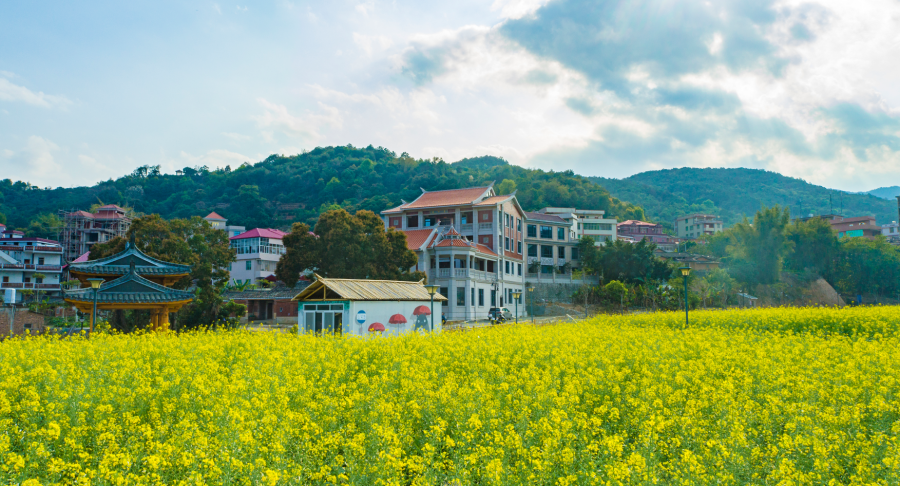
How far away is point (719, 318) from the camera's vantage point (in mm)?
25578

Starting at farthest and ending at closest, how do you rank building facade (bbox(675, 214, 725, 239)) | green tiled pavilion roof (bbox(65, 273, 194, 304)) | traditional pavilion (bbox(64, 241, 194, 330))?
building facade (bbox(675, 214, 725, 239)), traditional pavilion (bbox(64, 241, 194, 330)), green tiled pavilion roof (bbox(65, 273, 194, 304))

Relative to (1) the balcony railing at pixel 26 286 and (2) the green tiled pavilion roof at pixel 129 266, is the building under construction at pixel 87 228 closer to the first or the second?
(1) the balcony railing at pixel 26 286

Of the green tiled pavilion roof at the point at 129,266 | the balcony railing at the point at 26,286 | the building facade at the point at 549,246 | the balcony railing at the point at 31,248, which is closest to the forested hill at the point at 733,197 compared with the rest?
the building facade at the point at 549,246

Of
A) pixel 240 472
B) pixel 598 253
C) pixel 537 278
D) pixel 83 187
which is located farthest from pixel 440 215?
pixel 83 187

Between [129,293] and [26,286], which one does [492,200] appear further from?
[26,286]

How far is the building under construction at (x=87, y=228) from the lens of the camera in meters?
80.4

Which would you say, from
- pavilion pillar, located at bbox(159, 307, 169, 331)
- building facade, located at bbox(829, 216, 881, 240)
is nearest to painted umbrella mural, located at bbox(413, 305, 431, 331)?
pavilion pillar, located at bbox(159, 307, 169, 331)

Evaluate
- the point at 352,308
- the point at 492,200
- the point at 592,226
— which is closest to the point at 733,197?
the point at 592,226

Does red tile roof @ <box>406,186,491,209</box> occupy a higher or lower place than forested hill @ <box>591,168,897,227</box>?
lower

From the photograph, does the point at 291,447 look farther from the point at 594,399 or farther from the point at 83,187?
the point at 83,187

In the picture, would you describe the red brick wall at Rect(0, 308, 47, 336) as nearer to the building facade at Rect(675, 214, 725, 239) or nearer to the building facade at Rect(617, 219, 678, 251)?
the building facade at Rect(617, 219, 678, 251)

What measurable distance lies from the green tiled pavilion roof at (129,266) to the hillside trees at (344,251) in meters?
12.5

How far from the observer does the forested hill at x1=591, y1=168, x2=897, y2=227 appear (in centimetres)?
15525

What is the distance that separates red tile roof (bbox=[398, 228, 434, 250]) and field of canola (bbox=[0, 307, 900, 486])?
32.3m
